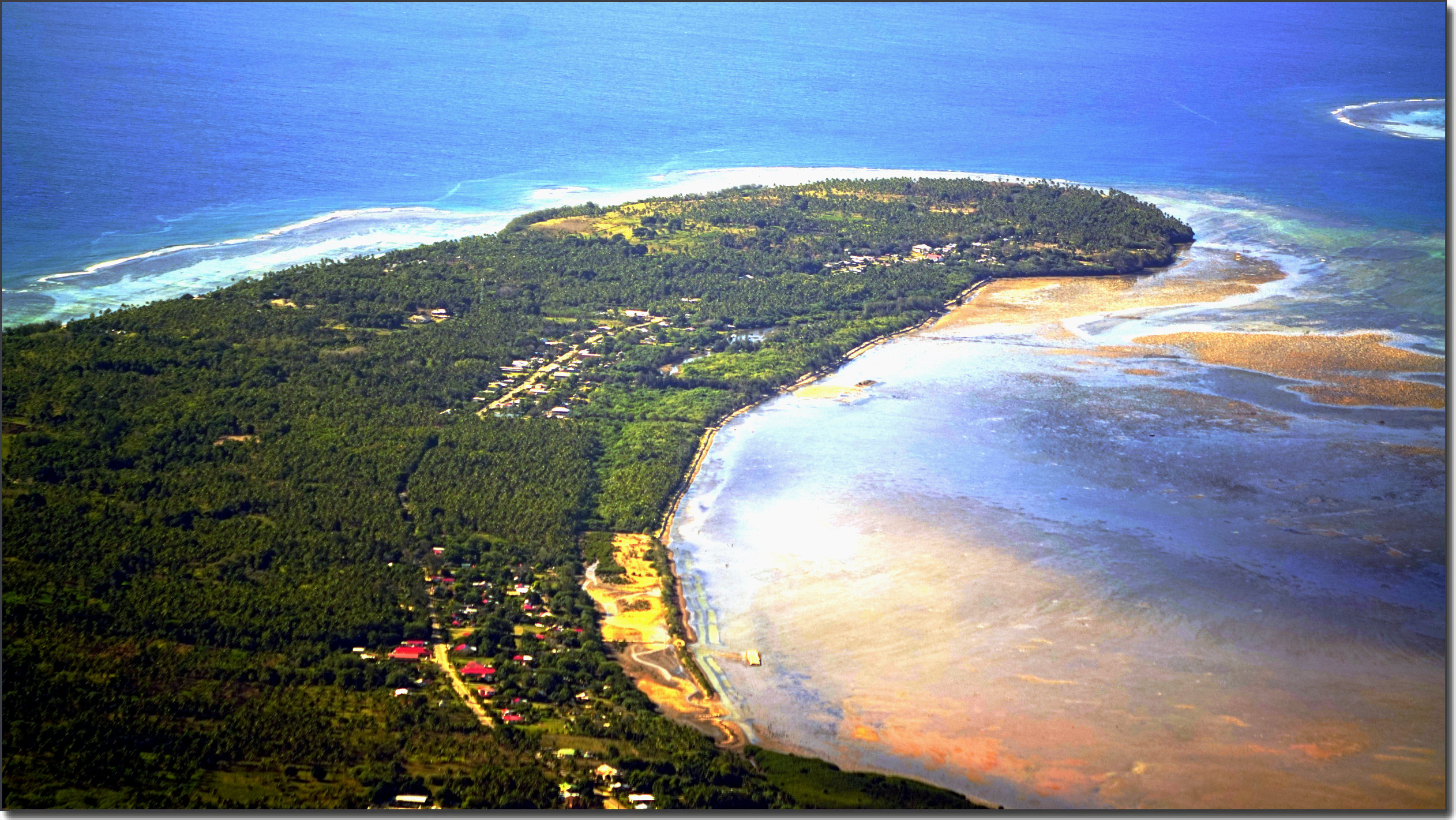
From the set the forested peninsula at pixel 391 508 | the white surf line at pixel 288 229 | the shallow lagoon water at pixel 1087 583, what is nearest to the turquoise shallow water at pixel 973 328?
the shallow lagoon water at pixel 1087 583

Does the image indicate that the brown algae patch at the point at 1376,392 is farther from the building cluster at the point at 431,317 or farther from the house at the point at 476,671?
the house at the point at 476,671

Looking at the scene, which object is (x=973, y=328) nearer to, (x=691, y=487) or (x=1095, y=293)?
(x=1095, y=293)

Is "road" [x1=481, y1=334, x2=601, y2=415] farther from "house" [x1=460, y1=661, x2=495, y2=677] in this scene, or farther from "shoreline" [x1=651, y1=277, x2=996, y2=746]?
"house" [x1=460, y1=661, x2=495, y2=677]

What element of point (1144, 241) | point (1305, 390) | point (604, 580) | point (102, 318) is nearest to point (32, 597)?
point (604, 580)

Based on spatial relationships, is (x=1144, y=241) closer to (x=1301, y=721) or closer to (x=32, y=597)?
(x=1301, y=721)

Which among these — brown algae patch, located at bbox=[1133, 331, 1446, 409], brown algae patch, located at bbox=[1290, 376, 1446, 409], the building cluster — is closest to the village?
the building cluster

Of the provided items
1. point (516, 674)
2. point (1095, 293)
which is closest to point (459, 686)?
point (516, 674)
